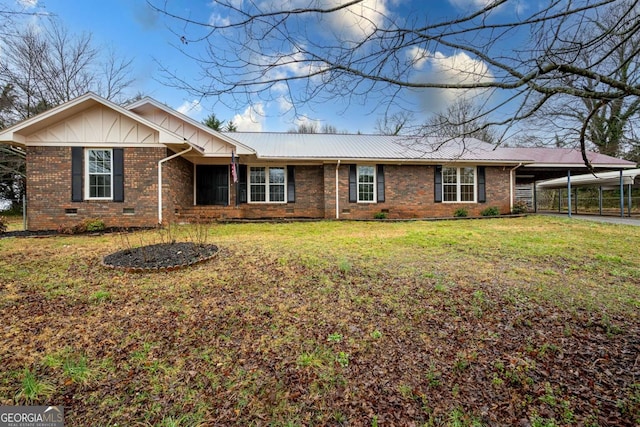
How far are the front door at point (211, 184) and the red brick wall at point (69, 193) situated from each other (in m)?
3.19

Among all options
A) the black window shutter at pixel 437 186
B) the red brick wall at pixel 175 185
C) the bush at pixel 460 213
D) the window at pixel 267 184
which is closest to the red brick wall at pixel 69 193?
the red brick wall at pixel 175 185

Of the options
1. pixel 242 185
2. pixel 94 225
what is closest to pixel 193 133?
pixel 242 185

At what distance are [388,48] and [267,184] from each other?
1080cm

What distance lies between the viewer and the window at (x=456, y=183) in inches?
536

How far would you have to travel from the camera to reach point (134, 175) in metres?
9.45

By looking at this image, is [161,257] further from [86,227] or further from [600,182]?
[600,182]

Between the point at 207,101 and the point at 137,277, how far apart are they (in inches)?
134

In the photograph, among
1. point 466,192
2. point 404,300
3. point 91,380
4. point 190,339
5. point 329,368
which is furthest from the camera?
point 466,192

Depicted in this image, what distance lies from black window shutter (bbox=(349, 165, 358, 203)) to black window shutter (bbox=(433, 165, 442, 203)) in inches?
152

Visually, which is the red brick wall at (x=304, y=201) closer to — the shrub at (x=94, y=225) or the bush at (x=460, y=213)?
the shrub at (x=94, y=225)

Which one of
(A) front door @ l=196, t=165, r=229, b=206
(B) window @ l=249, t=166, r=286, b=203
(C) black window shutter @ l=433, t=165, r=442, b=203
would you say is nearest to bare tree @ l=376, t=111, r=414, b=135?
(B) window @ l=249, t=166, r=286, b=203

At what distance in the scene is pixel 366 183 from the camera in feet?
42.7

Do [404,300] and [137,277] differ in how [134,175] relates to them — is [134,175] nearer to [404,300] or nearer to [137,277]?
[137,277]

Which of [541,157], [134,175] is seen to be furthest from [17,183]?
[541,157]
